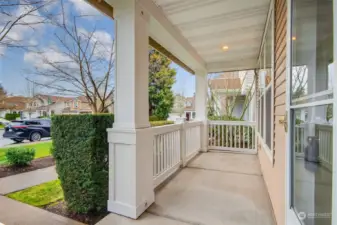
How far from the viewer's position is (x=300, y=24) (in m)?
1.31

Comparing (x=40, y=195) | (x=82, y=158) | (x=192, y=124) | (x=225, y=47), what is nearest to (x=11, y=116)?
(x=40, y=195)

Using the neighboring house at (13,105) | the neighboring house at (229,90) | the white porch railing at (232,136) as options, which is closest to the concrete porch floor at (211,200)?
the white porch railing at (232,136)

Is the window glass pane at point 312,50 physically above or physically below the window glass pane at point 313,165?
above

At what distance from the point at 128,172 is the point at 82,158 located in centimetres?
56

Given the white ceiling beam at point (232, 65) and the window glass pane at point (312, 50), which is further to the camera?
the white ceiling beam at point (232, 65)

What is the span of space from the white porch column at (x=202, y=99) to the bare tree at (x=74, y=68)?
2975 mm

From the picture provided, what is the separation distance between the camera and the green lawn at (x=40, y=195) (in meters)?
2.36

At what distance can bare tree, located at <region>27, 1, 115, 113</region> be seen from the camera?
2623 millimetres

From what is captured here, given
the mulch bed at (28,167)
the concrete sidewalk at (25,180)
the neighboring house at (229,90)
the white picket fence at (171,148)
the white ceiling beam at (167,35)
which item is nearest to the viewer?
the white ceiling beam at (167,35)

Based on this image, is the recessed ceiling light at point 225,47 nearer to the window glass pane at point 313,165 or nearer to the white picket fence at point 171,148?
the white picket fence at point 171,148

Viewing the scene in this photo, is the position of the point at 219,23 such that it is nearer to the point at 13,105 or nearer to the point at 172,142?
the point at 172,142

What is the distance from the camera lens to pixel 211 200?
7.89 feet

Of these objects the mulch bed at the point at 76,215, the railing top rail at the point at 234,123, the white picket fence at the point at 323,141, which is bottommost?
the mulch bed at the point at 76,215

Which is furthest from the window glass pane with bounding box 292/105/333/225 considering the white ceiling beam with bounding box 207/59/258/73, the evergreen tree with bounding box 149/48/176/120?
the evergreen tree with bounding box 149/48/176/120
